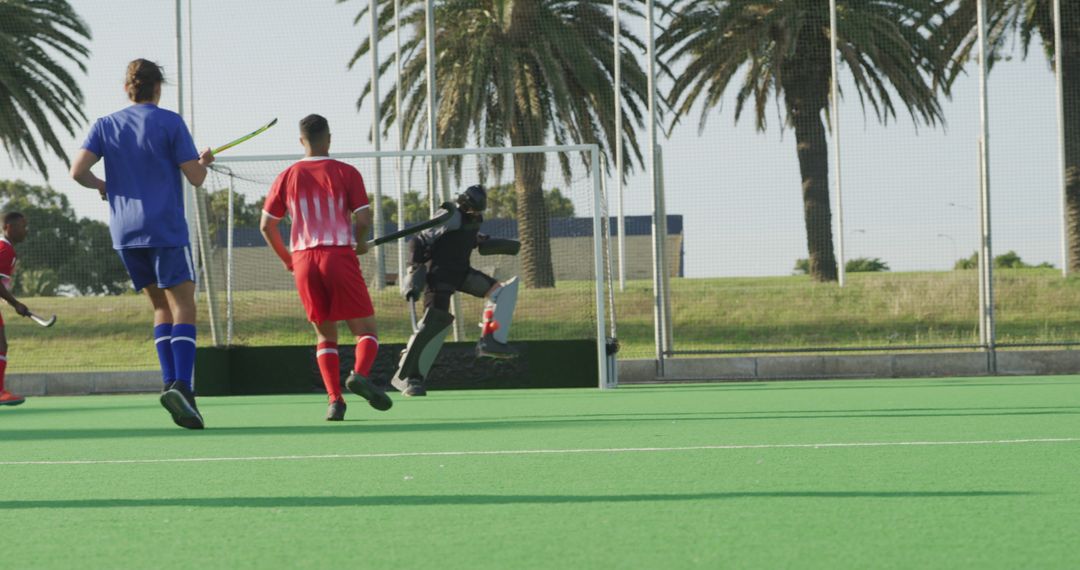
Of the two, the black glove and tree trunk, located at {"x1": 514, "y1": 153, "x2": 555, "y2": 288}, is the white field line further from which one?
tree trunk, located at {"x1": 514, "y1": 153, "x2": 555, "y2": 288}

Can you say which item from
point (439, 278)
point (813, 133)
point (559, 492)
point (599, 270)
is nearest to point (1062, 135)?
point (813, 133)

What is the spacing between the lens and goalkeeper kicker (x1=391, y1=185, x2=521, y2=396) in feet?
32.7

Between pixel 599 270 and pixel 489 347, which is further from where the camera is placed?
pixel 599 270

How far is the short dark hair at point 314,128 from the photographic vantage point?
7785 millimetres

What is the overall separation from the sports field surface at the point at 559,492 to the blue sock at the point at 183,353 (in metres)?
0.32

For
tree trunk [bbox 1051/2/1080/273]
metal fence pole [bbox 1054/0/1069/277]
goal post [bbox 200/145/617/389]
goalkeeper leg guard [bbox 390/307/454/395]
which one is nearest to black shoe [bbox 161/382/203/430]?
goalkeeper leg guard [bbox 390/307/454/395]

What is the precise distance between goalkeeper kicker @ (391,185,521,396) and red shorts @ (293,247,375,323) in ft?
7.26

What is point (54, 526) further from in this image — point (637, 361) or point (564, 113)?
point (564, 113)

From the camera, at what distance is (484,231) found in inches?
492

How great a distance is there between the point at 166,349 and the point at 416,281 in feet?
10.6

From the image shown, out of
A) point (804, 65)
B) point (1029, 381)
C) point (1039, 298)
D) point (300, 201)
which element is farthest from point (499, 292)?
point (804, 65)

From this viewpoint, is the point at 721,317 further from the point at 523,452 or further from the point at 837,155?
the point at 523,452

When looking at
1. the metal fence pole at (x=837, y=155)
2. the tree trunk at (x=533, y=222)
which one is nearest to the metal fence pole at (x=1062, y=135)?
the metal fence pole at (x=837, y=155)

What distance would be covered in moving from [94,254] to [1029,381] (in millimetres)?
12492
